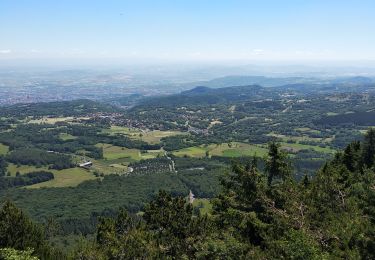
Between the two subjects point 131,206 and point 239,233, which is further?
point 131,206

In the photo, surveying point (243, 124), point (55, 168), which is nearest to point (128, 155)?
point (55, 168)

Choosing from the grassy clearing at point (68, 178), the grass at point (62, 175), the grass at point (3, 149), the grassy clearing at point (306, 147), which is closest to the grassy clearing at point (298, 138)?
the grassy clearing at point (306, 147)


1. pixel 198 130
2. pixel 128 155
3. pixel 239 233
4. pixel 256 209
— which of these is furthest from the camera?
pixel 198 130

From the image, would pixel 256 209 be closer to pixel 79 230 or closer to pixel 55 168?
pixel 79 230

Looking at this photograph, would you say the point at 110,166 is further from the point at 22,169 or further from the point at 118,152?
the point at 22,169

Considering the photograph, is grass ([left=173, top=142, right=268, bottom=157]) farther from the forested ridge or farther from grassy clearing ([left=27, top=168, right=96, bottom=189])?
the forested ridge
